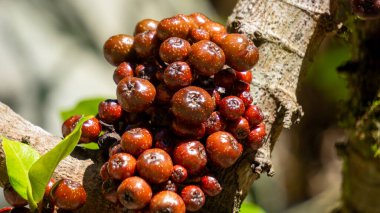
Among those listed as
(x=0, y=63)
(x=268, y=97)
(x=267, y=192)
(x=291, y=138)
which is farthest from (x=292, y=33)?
(x=291, y=138)

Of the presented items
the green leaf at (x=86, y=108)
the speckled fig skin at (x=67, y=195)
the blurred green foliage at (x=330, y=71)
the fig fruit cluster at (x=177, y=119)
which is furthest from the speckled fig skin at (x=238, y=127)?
the blurred green foliage at (x=330, y=71)

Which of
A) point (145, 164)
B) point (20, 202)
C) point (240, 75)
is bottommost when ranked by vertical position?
point (20, 202)

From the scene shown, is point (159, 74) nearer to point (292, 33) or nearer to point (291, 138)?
point (292, 33)

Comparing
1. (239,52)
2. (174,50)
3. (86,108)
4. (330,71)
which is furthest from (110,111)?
(330,71)

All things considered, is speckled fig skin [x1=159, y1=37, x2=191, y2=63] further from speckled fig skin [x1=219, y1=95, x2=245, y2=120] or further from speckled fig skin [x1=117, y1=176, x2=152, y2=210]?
speckled fig skin [x1=117, y1=176, x2=152, y2=210]

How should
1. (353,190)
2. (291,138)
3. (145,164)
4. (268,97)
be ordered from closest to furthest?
1. (145,164)
2. (268,97)
3. (353,190)
4. (291,138)

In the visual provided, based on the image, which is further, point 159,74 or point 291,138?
point 291,138

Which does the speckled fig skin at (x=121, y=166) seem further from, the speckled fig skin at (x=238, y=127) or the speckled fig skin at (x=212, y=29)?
the speckled fig skin at (x=212, y=29)

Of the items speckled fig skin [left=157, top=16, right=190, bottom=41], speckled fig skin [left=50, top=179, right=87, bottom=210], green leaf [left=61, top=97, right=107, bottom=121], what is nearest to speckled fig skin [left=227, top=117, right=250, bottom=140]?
speckled fig skin [left=157, top=16, right=190, bottom=41]
